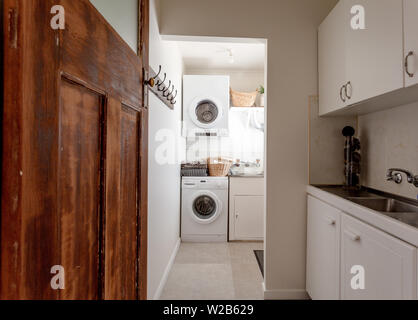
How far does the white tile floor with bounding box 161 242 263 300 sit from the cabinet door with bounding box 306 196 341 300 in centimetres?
53

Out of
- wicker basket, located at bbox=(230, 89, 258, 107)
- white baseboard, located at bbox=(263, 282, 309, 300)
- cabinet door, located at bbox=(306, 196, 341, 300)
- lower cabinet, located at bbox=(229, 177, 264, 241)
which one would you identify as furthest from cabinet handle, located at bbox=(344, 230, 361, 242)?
wicker basket, located at bbox=(230, 89, 258, 107)

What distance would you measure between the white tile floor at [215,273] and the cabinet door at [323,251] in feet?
1.73

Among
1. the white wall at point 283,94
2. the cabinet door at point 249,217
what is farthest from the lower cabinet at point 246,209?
the white wall at point 283,94

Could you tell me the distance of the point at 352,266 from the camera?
1397mm

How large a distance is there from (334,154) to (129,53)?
1.85m

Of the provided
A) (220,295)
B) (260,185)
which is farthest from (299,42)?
(220,295)

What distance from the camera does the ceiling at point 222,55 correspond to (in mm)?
3285

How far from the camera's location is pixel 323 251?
1.81m

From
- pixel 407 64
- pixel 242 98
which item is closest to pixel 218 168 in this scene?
pixel 242 98

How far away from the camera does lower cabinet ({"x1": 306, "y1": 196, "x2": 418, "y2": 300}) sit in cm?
101

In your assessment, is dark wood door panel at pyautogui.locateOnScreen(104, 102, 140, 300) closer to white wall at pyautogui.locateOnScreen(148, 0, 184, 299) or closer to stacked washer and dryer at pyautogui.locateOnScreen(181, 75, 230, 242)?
white wall at pyautogui.locateOnScreen(148, 0, 184, 299)

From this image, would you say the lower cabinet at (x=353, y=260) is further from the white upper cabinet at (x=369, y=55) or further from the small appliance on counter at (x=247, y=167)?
the small appliance on counter at (x=247, y=167)

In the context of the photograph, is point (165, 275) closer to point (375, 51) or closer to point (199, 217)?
point (199, 217)

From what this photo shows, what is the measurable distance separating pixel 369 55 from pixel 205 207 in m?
2.71
